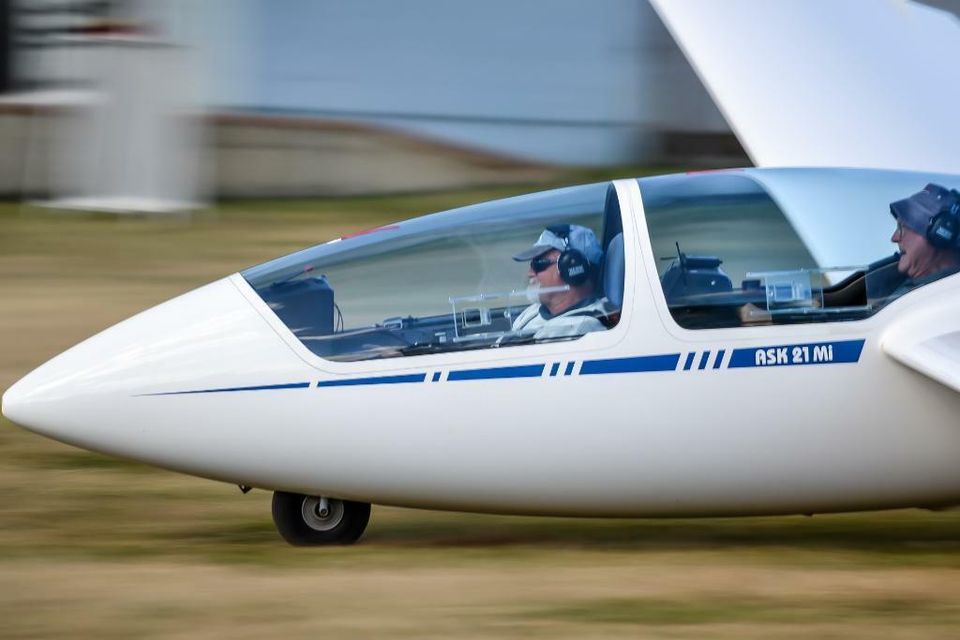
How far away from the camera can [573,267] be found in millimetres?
5516

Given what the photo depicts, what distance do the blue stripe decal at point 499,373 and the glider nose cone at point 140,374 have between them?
54 cm

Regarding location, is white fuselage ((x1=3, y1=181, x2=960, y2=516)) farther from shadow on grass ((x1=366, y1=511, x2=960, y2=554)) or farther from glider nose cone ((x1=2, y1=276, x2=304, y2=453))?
shadow on grass ((x1=366, y1=511, x2=960, y2=554))

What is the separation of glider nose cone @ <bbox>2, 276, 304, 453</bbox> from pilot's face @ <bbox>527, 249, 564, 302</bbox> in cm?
85

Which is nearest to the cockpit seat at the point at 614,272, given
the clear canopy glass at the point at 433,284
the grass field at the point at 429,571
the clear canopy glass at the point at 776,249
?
the clear canopy glass at the point at 433,284

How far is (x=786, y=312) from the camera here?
5.39 metres

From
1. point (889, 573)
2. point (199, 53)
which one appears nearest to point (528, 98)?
point (199, 53)

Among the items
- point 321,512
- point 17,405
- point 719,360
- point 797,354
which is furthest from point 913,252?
point 17,405

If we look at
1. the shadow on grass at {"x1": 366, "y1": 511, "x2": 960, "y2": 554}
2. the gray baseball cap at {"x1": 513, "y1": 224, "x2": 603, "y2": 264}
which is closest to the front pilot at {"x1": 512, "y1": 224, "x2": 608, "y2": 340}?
the gray baseball cap at {"x1": 513, "y1": 224, "x2": 603, "y2": 264}

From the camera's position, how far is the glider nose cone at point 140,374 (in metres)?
5.41

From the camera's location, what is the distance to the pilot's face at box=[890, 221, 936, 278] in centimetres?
549

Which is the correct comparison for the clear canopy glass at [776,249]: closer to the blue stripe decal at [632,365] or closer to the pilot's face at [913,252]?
the pilot's face at [913,252]

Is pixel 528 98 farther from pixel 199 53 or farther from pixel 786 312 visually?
pixel 786 312

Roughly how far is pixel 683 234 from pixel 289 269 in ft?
4.57

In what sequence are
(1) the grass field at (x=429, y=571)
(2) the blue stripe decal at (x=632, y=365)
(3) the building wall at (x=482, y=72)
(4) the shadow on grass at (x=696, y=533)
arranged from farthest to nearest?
(3) the building wall at (x=482, y=72) < (4) the shadow on grass at (x=696, y=533) < (2) the blue stripe decal at (x=632, y=365) < (1) the grass field at (x=429, y=571)
